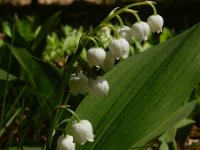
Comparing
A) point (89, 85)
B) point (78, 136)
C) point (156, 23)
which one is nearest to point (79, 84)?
point (89, 85)

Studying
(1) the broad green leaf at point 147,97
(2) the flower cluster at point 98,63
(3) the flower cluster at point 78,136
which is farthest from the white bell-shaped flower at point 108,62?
(1) the broad green leaf at point 147,97

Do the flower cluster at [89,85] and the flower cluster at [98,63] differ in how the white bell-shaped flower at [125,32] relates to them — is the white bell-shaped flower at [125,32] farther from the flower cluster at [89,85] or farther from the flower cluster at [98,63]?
the flower cluster at [89,85]

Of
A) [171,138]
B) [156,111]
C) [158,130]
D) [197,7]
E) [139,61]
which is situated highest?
[139,61]

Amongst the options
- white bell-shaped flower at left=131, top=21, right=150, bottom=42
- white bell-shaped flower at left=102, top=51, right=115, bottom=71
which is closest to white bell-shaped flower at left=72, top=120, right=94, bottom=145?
white bell-shaped flower at left=102, top=51, right=115, bottom=71

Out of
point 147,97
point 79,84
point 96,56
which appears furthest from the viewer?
point 147,97

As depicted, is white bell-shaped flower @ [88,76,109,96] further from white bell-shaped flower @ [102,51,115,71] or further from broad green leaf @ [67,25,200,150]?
broad green leaf @ [67,25,200,150]

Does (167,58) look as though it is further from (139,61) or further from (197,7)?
(197,7)

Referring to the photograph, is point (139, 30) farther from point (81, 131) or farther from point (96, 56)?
point (81, 131)

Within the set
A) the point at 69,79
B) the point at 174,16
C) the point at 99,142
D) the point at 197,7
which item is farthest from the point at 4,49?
the point at 197,7
